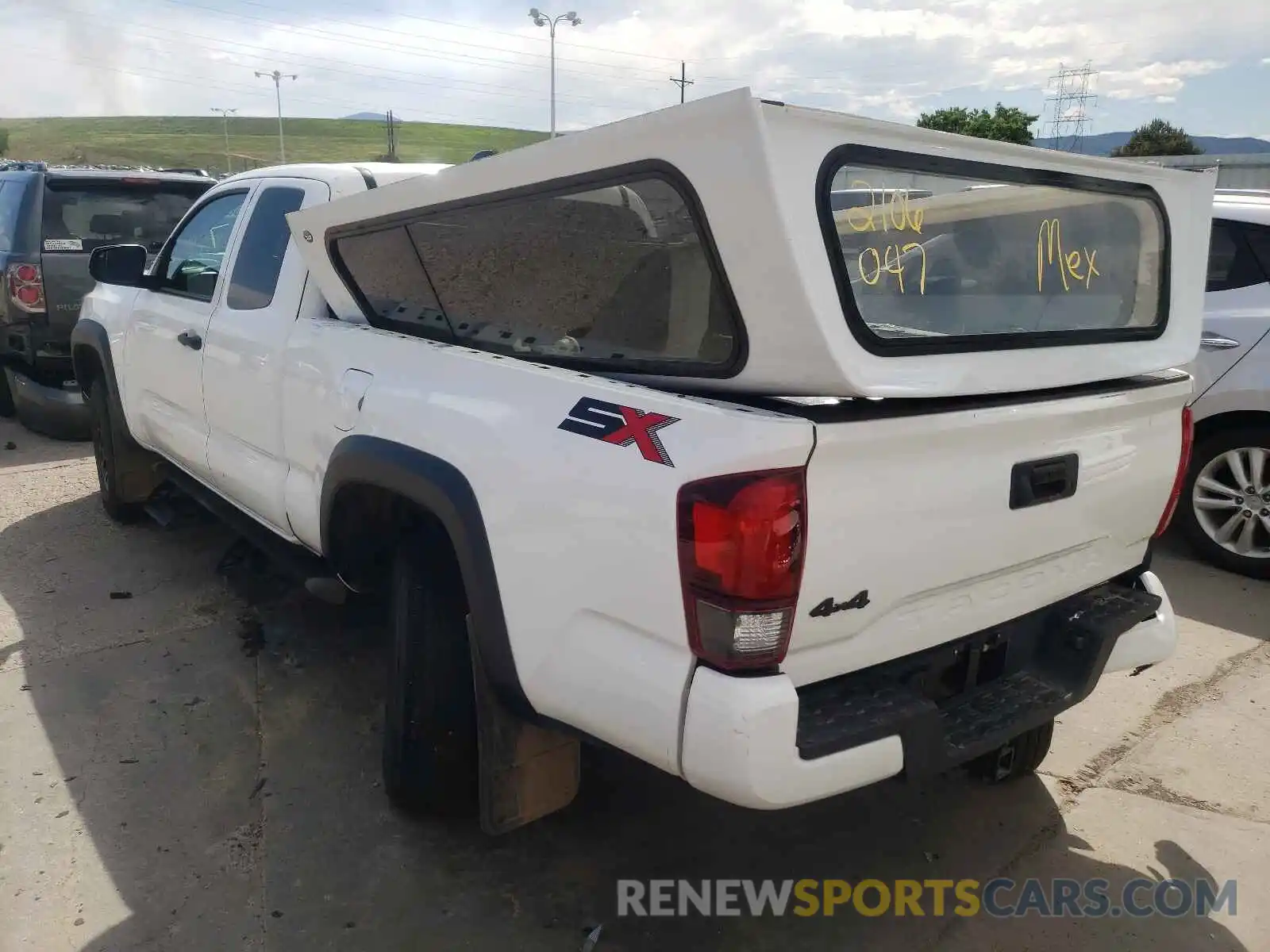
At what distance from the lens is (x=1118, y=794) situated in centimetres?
311

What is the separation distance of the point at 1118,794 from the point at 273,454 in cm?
303

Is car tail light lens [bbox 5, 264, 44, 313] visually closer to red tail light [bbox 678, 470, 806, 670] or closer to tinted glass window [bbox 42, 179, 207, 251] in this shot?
tinted glass window [bbox 42, 179, 207, 251]

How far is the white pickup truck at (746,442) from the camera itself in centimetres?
187

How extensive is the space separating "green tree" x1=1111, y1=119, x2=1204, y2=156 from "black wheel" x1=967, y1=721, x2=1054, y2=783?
51865 mm

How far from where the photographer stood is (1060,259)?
8.24 feet

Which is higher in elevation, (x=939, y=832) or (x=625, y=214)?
(x=625, y=214)

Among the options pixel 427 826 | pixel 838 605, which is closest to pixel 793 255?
pixel 838 605

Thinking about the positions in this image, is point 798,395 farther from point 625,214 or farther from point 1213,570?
point 1213,570

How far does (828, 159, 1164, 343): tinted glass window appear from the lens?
6.73 feet

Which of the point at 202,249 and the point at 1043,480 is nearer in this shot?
the point at 1043,480

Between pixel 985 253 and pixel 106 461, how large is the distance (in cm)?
465

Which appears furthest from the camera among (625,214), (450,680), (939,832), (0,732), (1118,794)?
(0,732)

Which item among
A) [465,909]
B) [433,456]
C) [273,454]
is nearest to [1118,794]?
[465,909]

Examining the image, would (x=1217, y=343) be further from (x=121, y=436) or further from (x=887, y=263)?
(x=121, y=436)
